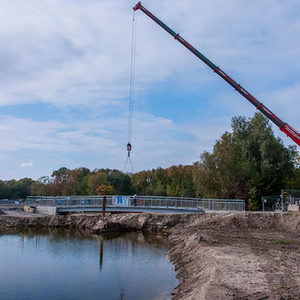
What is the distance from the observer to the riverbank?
44.1 feet

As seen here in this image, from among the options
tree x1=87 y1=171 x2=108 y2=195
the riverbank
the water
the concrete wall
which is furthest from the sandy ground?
tree x1=87 y1=171 x2=108 y2=195

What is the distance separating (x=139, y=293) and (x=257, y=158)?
118 ft

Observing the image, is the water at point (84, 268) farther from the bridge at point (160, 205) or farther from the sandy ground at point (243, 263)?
the bridge at point (160, 205)

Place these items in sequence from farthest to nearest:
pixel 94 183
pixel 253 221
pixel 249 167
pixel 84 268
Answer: pixel 94 183 < pixel 249 167 < pixel 253 221 < pixel 84 268

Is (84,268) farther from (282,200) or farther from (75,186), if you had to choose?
(75,186)

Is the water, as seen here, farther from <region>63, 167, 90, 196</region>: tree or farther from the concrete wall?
<region>63, 167, 90, 196</region>: tree

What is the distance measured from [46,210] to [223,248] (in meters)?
30.7

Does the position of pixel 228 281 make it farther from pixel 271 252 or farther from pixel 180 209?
pixel 180 209

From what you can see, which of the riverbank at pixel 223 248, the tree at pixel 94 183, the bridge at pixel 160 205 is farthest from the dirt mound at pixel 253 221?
the tree at pixel 94 183

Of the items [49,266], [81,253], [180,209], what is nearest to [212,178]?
[180,209]

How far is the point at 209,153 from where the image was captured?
48.7 metres

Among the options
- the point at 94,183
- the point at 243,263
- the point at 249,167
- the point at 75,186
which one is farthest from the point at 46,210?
the point at 75,186

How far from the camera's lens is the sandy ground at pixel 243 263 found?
42.3 ft

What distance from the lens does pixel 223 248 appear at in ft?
73.3
